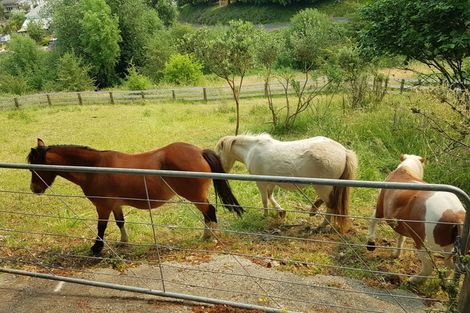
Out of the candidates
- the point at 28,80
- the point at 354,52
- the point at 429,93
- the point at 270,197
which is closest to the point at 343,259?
the point at 270,197

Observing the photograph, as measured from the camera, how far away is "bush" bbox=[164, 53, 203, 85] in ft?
91.1

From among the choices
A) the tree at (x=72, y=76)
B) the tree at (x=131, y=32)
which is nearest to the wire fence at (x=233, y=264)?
the tree at (x=72, y=76)

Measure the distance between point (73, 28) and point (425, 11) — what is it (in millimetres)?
34573

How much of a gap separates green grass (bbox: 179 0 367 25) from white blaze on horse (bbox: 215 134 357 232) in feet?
157

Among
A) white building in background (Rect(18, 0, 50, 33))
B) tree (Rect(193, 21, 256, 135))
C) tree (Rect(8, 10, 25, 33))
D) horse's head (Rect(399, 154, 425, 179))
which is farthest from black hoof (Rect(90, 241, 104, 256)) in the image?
tree (Rect(8, 10, 25, 33))

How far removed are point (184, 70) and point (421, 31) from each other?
70.9 ft

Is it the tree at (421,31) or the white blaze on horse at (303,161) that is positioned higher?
the tree at (421,31)

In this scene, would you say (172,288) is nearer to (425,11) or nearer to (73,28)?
(425,11)

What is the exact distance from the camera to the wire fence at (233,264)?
3.16 meters

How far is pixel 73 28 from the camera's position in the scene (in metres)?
35.5

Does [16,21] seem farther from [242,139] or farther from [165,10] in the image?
[242,139]

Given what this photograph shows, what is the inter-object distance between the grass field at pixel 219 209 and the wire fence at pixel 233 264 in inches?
1.2

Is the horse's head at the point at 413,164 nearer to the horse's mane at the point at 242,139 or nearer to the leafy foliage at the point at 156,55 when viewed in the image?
the horse's mane at the point at 242,139

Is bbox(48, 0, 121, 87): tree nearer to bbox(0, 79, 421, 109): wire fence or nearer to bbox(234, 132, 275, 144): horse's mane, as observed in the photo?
bbox(0, 79, 421, 109): wire fence
